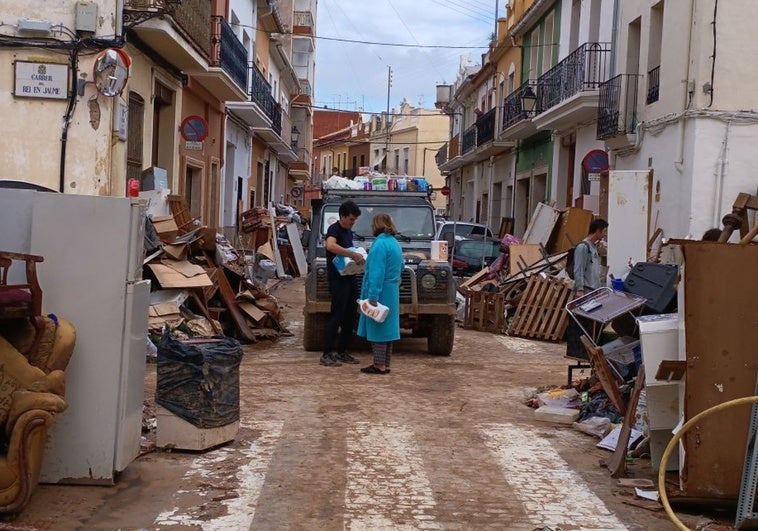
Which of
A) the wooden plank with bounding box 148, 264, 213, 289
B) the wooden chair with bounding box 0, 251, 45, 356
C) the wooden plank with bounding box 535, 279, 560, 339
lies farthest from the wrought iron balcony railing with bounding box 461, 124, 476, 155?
the wooden chair with bounding box 0, 251, 45, 356

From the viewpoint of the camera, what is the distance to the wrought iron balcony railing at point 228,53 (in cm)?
1808

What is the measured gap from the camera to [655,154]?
1579 cm

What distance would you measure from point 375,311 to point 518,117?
17.2 m

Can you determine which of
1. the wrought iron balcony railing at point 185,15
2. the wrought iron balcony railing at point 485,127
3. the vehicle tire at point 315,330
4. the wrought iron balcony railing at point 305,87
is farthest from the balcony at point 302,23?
the vehicle tire at point 315,330

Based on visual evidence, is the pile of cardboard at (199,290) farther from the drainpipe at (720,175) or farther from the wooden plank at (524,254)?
the drainpipe at (720,175)

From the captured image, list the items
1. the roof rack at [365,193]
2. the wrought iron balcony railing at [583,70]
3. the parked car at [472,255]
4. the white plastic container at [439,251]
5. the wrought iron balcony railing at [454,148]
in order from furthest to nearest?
the wrought iron balcony railing at [454,148] → the parked car at [472,255] → the wrought iron balcony railing at [583,70] → the roof rack at [365,193] → the white plastic container at [439,251]

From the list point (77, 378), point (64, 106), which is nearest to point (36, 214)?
point (77, 378)

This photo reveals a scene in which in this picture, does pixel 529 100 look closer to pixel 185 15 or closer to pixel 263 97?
pixel 263 97

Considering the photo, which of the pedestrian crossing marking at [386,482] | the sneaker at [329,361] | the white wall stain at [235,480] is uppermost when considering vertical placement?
the sneaker at [329,361]

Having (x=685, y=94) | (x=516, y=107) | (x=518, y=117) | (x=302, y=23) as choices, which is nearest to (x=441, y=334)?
(x=685, y=94)

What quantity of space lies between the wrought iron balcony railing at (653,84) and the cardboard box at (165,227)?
9095mm

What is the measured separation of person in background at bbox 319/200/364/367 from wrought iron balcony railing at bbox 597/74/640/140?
8.65 meters

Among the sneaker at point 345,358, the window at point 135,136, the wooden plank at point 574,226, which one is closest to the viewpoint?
the sneaker at point 345,358

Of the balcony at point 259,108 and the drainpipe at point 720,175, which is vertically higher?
the balcony at point 259,108
